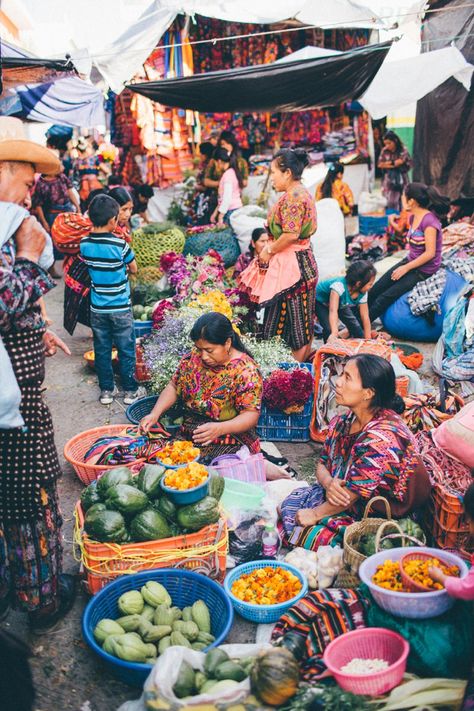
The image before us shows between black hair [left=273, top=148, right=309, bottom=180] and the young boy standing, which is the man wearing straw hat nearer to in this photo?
the young boy standing

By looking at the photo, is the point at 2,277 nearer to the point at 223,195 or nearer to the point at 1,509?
the point at 1,509

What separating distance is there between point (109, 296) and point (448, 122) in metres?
6.92

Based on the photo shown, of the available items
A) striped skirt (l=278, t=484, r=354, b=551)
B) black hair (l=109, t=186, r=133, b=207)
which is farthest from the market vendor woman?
striped skirt (l=278, t=484, r=354, b=551)

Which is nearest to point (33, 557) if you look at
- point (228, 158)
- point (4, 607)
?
point (4, 607)

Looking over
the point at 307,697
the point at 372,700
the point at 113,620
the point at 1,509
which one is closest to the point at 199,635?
the point at 113,620

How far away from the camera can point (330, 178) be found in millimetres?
9805

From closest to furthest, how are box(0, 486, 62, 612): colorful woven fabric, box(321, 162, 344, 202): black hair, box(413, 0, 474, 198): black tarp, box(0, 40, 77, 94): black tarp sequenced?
box(0, 486, 62, 612): colorful woven fabric
box(0, 40, 77, 94): black tarp
box(413, 0, 474, 198): black tarp
box(321, 162, 344, 202): black hair

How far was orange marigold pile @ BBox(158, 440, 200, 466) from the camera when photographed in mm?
3434

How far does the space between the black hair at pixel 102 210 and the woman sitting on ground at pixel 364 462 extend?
262cm

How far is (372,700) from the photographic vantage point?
2.40 meters

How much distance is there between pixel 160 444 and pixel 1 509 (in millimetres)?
1408

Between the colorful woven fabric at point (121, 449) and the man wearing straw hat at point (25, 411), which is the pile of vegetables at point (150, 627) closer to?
the man wearing straw hat at point (25, 411)

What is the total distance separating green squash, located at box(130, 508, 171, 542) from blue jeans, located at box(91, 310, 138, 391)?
254 cm

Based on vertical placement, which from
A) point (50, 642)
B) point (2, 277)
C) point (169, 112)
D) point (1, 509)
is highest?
point (169, 112)
